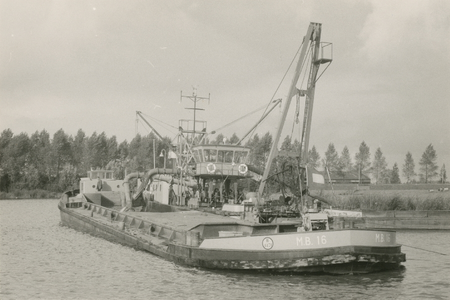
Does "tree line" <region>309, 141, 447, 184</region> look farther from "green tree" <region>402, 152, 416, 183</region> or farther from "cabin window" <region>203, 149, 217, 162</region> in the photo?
"cabin window" <region>203, 149, 217, 162</region>

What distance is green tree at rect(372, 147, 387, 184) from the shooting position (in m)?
135

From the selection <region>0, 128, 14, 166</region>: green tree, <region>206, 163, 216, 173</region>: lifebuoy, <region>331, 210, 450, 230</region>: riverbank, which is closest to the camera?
<region>331, 210, 450, 230</region>: riverbank

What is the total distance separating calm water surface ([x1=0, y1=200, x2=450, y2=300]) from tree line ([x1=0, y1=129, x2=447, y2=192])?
188 feet

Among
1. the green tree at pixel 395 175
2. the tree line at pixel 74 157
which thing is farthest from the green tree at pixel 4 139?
the green tree at pixel 395 175

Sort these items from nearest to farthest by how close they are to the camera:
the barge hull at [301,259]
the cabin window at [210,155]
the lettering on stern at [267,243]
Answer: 1. the barge hull at [301,259]
2. the lettering on stern at [267,243]
3. the cabin window at [210,155]

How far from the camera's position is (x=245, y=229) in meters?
19.1

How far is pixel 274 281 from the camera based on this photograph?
16.0m

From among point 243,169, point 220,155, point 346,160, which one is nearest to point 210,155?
point 220,155

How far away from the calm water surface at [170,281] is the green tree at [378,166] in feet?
379

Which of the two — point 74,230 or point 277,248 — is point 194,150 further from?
point 277,248

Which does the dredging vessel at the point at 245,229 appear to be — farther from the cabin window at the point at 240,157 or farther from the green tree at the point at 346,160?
the green tree at the point at 346,160

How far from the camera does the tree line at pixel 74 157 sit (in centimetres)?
8912

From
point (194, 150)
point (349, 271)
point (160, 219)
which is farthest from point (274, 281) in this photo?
point (194, 150)

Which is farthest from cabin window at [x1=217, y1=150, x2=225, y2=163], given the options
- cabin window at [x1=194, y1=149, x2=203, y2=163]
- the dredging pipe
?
the dredging pipe
